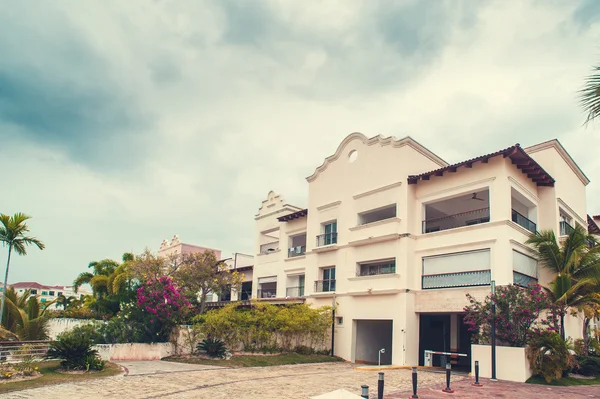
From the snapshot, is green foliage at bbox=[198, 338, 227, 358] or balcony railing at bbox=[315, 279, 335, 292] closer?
green foliage at bbox=[198, 338, 227, 358]

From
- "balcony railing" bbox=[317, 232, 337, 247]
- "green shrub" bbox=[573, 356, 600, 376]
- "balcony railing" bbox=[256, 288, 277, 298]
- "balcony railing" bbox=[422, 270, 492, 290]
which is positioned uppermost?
"balcony railing" bbox=[317, 232, 337, 247]

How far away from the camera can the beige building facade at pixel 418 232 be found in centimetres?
2319

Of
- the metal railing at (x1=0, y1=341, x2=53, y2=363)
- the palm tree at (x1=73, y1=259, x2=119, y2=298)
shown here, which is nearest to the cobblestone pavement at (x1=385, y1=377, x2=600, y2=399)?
the metal railing at (x1=0, y1=341, x2=53, y2=363)

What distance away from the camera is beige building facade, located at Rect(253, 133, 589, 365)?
2319 centimetres

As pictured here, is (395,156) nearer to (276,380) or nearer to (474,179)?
(474,179)

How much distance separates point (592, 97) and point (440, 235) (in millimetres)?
17350

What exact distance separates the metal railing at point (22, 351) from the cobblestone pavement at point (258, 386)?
310 centimetres

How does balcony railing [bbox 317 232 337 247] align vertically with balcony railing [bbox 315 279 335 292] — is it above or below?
above

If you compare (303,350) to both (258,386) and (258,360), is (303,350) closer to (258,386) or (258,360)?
(258,360)

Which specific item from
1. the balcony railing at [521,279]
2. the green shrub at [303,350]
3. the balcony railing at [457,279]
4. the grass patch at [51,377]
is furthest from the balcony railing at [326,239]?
the grass patch at [51,377]

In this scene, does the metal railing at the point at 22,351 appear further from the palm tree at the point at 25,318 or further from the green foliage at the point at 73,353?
the palm tree at the point at 25,318

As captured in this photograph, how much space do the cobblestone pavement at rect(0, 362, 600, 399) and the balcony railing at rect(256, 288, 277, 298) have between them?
53.6 ft

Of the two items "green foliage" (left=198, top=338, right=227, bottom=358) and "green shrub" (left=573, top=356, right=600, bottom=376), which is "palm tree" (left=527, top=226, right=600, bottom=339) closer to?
"green shrub" (left=573, top=356, right=600, bottom=376)

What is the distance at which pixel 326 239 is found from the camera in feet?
103
